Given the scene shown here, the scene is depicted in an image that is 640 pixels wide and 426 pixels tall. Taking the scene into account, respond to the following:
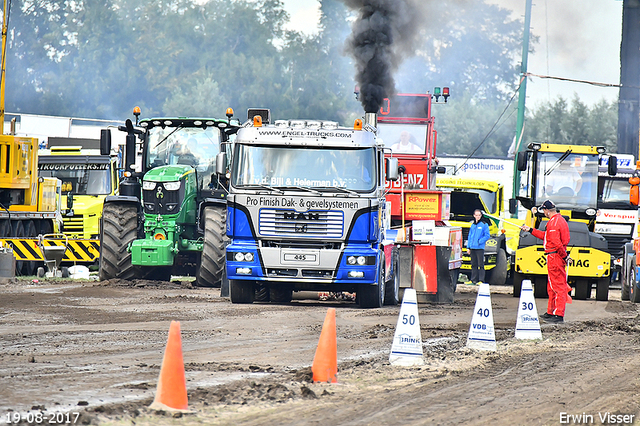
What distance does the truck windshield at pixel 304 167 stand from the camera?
14.6 meters

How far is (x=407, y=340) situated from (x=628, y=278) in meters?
12.4

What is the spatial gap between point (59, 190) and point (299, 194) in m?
12.1

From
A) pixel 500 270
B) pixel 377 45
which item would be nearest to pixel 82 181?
pixel 377 45

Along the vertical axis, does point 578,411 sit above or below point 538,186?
below

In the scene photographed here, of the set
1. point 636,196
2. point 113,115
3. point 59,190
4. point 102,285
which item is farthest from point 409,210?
point 113,115

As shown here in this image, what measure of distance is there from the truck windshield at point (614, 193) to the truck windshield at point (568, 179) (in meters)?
4.66

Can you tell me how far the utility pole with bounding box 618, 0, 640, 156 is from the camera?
3872 centimetres

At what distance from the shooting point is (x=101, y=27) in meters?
64.6

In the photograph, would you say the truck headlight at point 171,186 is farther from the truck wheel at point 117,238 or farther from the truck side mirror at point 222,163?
the truck side mirror at point 222,163

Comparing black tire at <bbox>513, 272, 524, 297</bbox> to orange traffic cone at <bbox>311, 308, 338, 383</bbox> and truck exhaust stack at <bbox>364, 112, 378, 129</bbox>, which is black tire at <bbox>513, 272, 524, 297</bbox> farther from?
orange traffic cone at <bbox>311, 308, 338, 383</bbox>

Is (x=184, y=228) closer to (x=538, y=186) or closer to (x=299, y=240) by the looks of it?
(x=299, y=240)

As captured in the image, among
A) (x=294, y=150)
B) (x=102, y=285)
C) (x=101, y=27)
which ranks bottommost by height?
(x=102, y=285)

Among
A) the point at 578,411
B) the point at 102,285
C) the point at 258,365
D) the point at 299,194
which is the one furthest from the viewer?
the point at 102,285

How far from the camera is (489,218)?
24.8m
